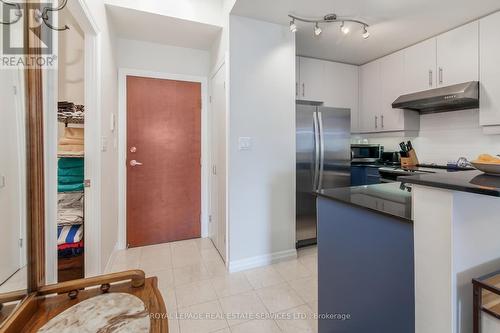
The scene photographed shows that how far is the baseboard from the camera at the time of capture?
93.0 inches

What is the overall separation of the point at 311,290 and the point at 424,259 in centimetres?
133

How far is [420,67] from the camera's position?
2.97 m

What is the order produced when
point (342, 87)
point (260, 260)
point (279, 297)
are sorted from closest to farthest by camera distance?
point (279, 297)
point (260, 260)
point (342, 87)

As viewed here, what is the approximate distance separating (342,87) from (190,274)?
10.3 feet

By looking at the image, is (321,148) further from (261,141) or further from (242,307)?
(242,307)

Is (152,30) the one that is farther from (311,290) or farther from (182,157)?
(311,290)

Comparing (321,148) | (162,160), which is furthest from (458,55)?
(162,160)

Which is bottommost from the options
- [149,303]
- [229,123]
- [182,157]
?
[149,303]

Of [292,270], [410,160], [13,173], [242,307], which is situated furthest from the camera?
[410,160]

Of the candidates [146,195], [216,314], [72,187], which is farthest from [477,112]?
[72,187]

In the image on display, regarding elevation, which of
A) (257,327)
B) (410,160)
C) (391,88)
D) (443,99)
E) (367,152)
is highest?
(391,88)

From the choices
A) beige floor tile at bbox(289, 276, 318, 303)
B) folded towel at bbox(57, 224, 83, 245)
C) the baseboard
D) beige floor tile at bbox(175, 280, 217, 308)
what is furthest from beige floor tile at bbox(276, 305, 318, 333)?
folded towel at bbox(57, 224, 83, 245)

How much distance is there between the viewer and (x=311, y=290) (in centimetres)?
201

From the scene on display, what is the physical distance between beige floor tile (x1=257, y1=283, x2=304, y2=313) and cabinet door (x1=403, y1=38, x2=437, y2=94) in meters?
2.73
